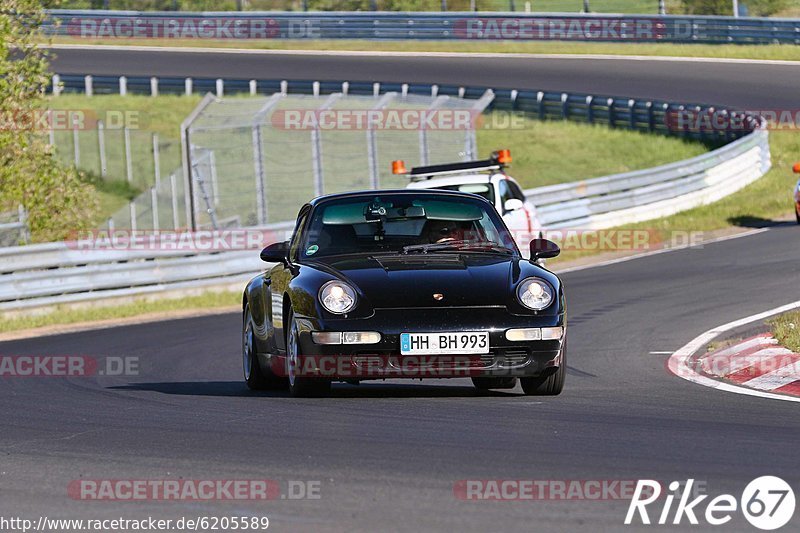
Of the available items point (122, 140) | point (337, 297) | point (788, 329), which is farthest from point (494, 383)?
point (122, 140)

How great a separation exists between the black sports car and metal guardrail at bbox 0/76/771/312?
10.0 metres

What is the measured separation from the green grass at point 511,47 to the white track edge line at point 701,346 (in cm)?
3210

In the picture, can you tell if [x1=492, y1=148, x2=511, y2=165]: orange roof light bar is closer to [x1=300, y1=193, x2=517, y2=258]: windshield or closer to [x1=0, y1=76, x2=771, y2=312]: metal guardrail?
[x1=0, y1=76, x2=771, y2=312]: metal guardrail

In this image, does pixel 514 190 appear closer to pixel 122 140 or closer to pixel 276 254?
pixel 276 254

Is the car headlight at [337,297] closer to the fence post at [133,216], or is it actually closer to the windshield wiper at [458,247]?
the windshield wiper at [458,247]

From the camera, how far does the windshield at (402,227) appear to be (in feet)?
32.9

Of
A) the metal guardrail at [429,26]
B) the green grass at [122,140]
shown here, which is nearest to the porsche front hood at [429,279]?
the green grass at [122,140]

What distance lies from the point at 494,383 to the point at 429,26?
45.7m

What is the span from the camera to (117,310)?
1986cm

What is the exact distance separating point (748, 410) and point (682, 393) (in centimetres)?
122

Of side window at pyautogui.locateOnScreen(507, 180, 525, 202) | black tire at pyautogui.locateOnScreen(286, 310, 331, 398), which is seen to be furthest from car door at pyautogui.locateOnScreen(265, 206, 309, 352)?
side window at pyautogui.locateOnScreen(507, 180, 525, 202)

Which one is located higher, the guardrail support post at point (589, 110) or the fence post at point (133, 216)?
the fence post at point (133, 216)

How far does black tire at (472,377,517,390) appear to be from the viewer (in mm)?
10078

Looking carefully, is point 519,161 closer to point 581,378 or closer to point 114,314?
point 114,314
